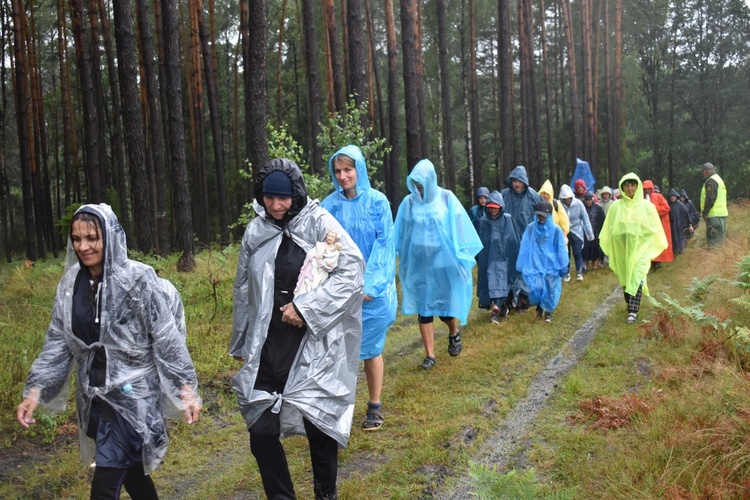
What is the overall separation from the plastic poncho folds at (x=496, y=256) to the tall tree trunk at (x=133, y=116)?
6282 mm

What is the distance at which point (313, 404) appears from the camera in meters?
3.57

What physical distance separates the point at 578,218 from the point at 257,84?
27.1ft

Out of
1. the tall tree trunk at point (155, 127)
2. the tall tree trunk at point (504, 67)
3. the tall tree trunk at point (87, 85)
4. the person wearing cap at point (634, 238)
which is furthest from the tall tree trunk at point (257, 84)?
the tall tree trunk at point (504, 67)

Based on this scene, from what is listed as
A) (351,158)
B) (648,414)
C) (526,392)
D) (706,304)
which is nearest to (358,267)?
(351,158)

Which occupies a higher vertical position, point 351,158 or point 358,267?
point 351,158

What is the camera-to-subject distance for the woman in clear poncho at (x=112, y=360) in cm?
337

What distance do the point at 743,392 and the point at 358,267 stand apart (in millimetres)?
2568

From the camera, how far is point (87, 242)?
11.1 ft

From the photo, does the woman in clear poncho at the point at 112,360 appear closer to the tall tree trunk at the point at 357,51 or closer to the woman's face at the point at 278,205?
the woman's face at the point at 278,205

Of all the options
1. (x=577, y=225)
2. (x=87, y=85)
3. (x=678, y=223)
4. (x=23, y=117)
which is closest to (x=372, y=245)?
(x=577, y=225)

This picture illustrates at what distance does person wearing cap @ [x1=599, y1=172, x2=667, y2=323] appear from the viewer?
907 centimetres

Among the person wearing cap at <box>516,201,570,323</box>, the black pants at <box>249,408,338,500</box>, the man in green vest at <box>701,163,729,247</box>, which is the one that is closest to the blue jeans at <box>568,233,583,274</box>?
the man in green vest at <box>701,163,729,247</box>

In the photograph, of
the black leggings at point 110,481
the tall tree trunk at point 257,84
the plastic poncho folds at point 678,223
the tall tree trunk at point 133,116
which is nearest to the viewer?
the black leggings at point 110,481

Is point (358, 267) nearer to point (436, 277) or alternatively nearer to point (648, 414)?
point (648, 414)
